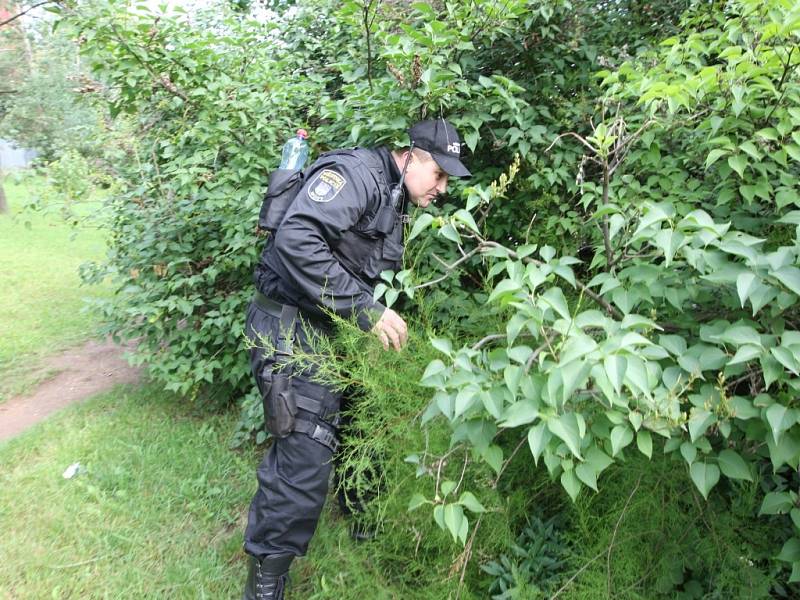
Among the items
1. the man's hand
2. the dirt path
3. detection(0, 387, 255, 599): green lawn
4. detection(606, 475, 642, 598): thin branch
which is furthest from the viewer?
the dirt path

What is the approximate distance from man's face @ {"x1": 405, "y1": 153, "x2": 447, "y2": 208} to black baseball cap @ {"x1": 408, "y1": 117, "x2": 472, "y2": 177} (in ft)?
0.14

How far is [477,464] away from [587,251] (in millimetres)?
1413

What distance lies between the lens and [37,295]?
6648 mm

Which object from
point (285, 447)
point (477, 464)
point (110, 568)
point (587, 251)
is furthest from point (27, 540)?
point (587, 251)

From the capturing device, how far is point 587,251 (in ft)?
9.25

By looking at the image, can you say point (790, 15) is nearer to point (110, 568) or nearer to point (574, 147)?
point (574, 147)

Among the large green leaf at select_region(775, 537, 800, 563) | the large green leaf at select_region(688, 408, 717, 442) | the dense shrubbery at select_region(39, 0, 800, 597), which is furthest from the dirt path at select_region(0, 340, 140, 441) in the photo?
the large green leaf at select_region(775, 537, 800, 563)

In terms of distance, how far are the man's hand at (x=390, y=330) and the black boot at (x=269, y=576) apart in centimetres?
98

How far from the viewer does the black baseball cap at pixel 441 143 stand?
7.73 feet

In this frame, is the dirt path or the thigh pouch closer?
the thigh pouch

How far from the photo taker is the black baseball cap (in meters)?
2.36

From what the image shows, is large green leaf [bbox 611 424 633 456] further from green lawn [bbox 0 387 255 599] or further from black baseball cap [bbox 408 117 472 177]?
green lawn [bbox 0 387 255 599]

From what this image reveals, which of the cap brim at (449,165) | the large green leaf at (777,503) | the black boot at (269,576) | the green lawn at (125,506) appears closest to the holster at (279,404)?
the black boot at (269,576)

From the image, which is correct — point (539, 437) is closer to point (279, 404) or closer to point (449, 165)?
point (279, 404)
